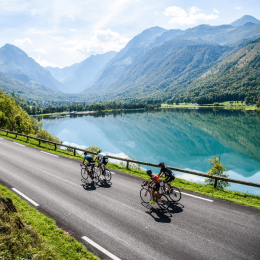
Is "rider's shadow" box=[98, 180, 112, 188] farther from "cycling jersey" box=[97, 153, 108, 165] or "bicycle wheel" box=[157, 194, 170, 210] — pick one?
"bicycle wheel" box=[157, 194, 170, 210]

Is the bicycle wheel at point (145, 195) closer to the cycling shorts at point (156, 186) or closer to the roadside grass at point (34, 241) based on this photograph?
the cycling shorts at point (156, 186)

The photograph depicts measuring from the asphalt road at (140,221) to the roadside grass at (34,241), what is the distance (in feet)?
1.75

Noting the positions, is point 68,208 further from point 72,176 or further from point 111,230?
point 72,176

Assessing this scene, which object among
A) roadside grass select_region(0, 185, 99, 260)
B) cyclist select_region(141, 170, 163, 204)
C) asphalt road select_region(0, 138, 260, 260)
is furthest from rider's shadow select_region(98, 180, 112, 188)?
roadside grass select_region(0, 185, 99, 260)

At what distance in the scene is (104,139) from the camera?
10950 cm

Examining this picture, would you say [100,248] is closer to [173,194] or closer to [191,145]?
[173,194]

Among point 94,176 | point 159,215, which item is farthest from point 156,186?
point 94,176

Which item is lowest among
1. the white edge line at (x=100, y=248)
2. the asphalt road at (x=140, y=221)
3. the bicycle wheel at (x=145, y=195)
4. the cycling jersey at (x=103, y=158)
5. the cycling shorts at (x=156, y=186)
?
the white edge line at (x=100, y=248)

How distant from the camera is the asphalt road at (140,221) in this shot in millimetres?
7935

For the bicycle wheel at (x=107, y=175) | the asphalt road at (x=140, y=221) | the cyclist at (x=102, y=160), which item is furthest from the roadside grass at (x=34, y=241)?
the cyclist at (x=102, y=160)

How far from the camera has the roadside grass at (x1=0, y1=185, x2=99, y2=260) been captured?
6.55 metres

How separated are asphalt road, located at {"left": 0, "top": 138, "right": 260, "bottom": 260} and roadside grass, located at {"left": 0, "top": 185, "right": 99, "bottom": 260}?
532 millimetres

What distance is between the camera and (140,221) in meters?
9.98

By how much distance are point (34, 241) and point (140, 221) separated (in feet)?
16.1
